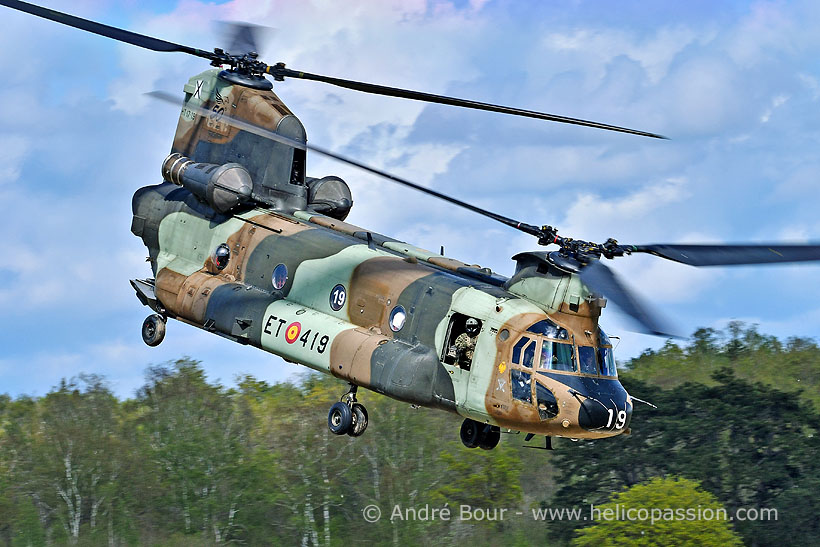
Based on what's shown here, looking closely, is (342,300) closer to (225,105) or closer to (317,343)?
(317,343)

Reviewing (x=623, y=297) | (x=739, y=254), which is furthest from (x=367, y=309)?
(x=739, y=254)

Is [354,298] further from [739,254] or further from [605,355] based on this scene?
[739,254]

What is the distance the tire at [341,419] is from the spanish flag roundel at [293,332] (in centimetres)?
211

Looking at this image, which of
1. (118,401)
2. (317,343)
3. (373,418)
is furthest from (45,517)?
(317,343)

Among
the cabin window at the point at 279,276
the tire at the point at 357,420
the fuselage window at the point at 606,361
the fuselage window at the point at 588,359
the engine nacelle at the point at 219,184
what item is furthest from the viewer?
the engine nacelle at the point at 219,184

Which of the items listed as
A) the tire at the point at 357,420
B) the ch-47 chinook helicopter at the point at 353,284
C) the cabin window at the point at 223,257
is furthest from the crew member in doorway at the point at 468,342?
the cabin window at the point at 223,257

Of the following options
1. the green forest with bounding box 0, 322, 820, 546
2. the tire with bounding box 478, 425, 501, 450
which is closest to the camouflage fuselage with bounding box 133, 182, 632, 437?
the tire with bounding box 478, 425, 501, 450

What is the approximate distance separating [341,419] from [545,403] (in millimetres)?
5100

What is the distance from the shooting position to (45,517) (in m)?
61.4

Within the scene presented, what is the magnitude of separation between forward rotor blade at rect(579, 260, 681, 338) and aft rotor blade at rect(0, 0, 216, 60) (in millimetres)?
13065

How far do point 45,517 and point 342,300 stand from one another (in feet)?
120

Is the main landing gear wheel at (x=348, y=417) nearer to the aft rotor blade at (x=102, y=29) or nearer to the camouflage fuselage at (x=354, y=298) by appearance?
the camouflage fuselage at (x=354, y=298)

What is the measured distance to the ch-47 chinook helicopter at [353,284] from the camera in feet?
88.4

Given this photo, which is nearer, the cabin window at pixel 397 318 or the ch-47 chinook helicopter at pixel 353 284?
the ch-47 chinook helicopter at pixel 353 284
